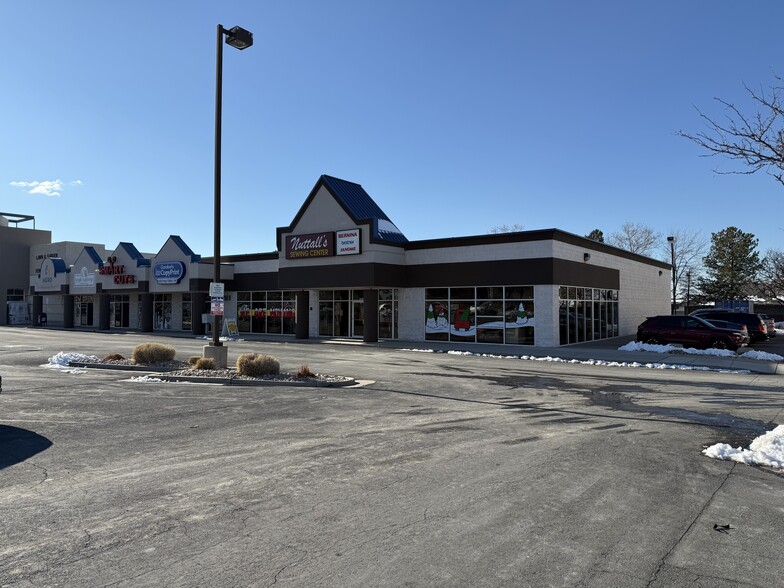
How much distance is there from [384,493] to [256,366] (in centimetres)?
1017

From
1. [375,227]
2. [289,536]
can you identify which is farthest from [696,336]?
[289,536]

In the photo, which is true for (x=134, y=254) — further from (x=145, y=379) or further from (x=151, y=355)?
(x=145, y=379)

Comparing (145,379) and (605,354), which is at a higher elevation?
(605,354)

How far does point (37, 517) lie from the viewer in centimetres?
515

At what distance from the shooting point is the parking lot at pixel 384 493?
13.7ft

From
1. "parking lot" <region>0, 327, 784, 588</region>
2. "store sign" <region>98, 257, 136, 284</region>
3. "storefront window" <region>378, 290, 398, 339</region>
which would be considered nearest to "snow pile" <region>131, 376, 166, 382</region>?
"parking lot" <region>0, 327, 784, 588</region>

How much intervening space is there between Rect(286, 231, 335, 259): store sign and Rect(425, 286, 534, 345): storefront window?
5969 millimetres

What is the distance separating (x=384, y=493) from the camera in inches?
231

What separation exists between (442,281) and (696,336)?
1184 centimetres

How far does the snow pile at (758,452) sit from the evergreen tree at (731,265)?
67.3 metres

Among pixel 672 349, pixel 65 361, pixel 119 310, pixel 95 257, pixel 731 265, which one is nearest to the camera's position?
pixel 65 361

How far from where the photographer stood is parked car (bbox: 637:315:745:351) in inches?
938

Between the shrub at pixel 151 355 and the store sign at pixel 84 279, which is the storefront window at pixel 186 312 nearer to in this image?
the store sign at pixel 84 279

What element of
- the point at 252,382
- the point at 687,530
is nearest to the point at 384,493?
the point at 687,530
